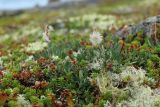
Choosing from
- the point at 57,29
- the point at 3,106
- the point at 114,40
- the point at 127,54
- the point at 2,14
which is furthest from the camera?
the point at 2,14

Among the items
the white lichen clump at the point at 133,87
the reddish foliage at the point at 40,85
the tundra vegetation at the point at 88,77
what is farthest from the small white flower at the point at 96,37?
the reddish foliage at the point at 40,85

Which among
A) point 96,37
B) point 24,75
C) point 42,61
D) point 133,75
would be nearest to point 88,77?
point 133,75

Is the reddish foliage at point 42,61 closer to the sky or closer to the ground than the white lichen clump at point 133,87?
closer to the sky

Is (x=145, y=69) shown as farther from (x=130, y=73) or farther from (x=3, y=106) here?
(x=3, y=106)

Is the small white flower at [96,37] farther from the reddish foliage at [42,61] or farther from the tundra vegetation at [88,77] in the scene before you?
the reddish foliage at [42,61]

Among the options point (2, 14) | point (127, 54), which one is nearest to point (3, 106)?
point (127, 54)

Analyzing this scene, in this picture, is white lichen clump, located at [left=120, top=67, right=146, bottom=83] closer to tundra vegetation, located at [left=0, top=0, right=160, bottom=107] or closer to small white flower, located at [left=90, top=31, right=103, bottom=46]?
tundra vegetation, located at [left=0, top=0, right=160, bottom=107]

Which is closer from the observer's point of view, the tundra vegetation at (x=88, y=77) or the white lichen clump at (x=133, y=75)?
the tundra vegetation at (x=88, y=77)

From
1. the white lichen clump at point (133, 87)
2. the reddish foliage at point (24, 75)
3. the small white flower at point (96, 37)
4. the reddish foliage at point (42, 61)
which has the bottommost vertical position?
the white lichen clump at point (133, 87)

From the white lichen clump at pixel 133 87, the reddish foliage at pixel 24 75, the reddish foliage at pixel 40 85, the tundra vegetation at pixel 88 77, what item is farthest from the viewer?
the reddish foliage at pixel 24 75

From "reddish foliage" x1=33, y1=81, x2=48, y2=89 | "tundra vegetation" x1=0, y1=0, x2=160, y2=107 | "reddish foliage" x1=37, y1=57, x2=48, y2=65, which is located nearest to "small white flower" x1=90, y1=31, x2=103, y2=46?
"tundra vegetation" x1=0, y1=0, x2=160, y2=107

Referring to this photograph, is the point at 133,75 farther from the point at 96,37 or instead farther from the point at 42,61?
the point at 42,61
